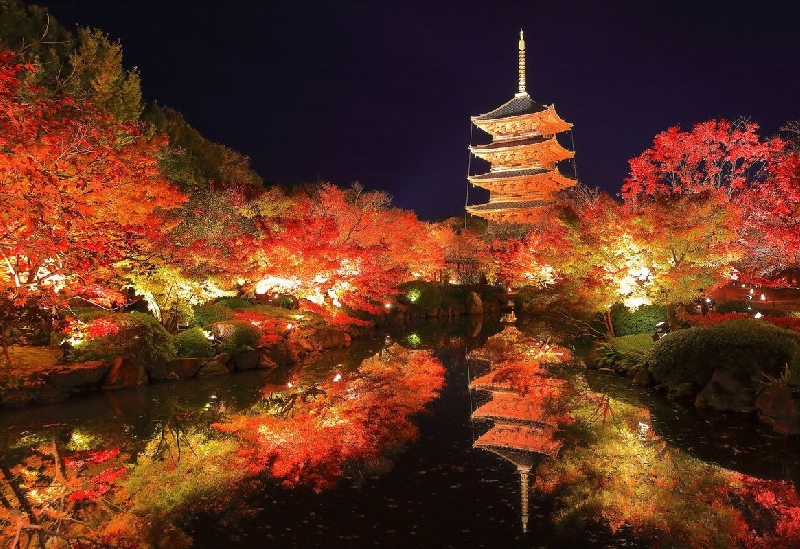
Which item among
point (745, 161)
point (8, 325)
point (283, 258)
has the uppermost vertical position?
point (745, 161)

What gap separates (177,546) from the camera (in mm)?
5527

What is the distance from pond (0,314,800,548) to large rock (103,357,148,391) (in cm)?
36

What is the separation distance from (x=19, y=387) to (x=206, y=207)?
958 cm

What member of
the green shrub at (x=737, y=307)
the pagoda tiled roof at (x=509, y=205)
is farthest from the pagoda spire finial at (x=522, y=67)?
the green shrub at (x=737, y=307)

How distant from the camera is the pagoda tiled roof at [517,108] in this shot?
143 feet

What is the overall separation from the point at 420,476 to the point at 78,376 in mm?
8734

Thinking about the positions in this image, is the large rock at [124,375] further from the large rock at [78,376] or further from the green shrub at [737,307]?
the green shrub at [737,307]

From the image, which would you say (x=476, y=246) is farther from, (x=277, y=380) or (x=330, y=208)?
(x=277, y=380)

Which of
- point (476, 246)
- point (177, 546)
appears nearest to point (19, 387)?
point (177, 546)

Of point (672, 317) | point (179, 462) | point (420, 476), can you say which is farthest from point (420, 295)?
point (420, 476)

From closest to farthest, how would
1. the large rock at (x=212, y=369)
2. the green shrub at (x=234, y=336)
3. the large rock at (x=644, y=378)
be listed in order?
the large rock at (x=644, y=378), the large rock at (x=212, y=369), the green shrub at (x=234, y=336)

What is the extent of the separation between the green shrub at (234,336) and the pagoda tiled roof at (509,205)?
29902 millimetres

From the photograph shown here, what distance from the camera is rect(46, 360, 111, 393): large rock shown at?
11859 millimetres

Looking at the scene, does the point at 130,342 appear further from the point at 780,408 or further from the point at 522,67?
the point at 522,67
